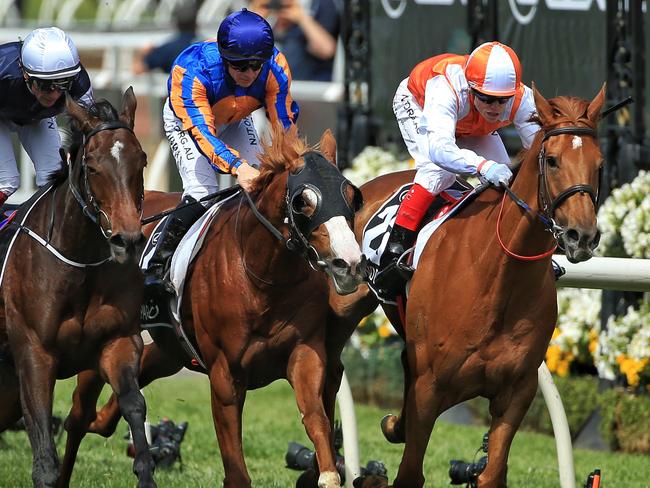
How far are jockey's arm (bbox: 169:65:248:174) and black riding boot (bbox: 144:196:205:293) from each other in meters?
0.25

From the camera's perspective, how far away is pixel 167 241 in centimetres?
672

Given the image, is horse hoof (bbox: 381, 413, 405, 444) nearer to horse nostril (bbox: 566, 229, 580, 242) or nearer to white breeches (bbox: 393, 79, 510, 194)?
white breeches (bbox: 393, 79, 510, 194)

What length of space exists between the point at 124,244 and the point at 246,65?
1.28 meters

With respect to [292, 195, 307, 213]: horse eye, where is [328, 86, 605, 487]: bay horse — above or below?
below

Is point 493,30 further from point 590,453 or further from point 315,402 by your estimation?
point 315,402

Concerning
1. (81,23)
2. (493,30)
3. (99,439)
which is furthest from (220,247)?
(81,23)

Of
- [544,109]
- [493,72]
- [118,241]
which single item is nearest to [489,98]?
[493,72]

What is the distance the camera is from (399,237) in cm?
655

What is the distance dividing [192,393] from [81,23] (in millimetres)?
8089

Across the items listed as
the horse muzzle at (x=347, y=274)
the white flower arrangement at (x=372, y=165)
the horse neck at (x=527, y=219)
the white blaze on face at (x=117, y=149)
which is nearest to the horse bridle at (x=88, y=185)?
the white blaze on face at (x=117, y=149)

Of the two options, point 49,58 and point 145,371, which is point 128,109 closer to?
point 49,58

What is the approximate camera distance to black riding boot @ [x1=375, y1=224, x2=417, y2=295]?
650 cm

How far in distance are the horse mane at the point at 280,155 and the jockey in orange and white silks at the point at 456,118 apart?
1.92ft

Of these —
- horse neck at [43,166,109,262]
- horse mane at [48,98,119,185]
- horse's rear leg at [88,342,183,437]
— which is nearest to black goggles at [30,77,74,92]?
horse mane at [48,98,119,185]
